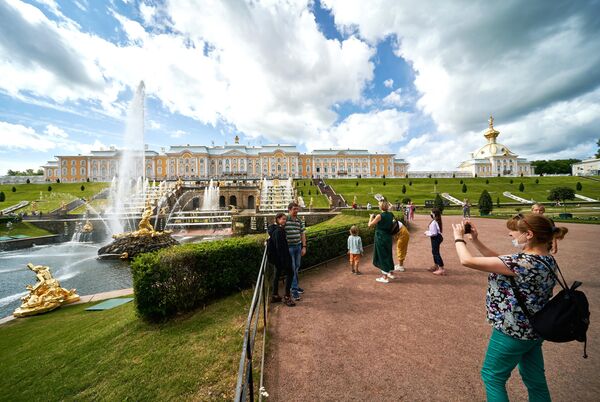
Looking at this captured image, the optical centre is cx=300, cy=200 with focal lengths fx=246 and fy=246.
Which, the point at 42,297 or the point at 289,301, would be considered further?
the point at 42,297

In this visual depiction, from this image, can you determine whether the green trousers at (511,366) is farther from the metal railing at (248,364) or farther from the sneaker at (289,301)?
the sneaker at (289,301)

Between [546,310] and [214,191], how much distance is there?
125ft

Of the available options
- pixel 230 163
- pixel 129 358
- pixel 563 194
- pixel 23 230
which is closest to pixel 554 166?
pixel 563 194

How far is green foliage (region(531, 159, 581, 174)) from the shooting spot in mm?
97750

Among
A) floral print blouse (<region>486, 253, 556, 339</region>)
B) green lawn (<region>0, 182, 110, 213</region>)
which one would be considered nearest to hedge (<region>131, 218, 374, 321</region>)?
floral print blouse (<region>486, 253, 556, 339</region>)

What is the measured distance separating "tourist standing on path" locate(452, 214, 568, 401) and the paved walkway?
1071mm

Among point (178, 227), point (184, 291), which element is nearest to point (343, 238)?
point (184, 291)

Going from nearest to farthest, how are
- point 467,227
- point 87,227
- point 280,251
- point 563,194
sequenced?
point 467,227 < point 280,251 < point 87,227 < point 563,194

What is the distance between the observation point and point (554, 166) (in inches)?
3944

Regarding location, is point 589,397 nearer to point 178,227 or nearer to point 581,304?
point 581,304

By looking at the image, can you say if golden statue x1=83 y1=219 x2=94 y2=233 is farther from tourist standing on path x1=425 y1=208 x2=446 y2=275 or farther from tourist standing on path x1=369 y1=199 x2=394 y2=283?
tourist standing on path x1=425 y1=208 x2=446 y2=275

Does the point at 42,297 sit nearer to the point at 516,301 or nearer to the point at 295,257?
the point at 295,257

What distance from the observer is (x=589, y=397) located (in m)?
2.96

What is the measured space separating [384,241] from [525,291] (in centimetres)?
453
